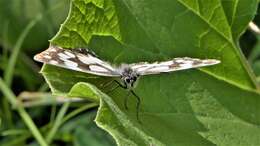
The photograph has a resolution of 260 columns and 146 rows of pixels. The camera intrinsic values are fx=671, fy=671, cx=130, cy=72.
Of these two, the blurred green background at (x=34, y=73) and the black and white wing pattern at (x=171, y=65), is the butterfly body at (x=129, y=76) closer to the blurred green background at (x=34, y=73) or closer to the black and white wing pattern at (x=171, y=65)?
the black and white wing pattern at (x=171, y=65)

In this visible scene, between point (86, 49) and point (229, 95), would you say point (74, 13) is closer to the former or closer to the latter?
point (86, 49)

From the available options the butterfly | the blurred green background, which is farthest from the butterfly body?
the blurred green background

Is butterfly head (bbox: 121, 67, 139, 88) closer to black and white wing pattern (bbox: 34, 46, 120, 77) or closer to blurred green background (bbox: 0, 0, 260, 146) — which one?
black and white wing pattern (bbox: 34, 46, 120, 77)

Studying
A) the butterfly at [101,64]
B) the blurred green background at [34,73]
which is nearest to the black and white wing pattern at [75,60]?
the butterfly at [101,64]

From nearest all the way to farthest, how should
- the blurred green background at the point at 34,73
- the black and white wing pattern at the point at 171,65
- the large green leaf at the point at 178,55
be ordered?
1. the black and white wing pattern at the point at 171,65
2. the large green leaf at the point at 178,55
3. the blurred green background at the point at 34,73

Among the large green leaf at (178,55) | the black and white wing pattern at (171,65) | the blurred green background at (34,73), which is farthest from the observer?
the blurred green background at (34,73)

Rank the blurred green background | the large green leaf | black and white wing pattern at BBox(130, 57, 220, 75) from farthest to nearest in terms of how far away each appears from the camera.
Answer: the blurred green background < the large green leaf < black and white wing pattern at BBox(130, 57, 220, 75)

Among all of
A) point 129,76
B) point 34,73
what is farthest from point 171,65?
point 34,73

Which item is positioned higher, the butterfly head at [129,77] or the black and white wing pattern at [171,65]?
the black and white wing pattern at [171,65]
